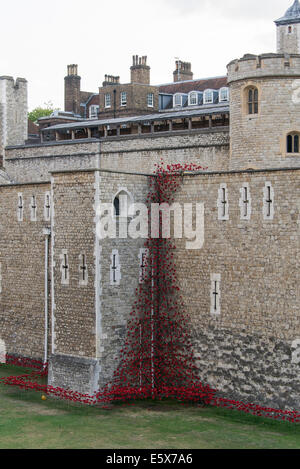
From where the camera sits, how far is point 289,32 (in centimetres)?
4372

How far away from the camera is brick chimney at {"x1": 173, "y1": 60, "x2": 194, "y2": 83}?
2259 inches

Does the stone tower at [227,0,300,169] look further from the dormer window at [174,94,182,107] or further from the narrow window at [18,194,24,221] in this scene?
the dormer window at [174,94,182,107]

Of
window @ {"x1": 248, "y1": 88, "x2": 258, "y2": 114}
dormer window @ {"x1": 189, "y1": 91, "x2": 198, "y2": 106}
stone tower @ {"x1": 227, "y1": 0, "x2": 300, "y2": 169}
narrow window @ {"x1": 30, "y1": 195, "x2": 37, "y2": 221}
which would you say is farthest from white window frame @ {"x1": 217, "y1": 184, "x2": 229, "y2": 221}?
dormer window @ {"x1": 189, "y1": 91, "x2": 198, "y2": 106}

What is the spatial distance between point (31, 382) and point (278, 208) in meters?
8.65

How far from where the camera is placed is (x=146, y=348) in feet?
68.3

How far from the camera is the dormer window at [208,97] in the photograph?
158 feet

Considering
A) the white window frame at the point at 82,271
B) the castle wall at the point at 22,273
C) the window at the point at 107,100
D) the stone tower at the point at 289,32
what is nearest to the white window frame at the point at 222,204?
the white window frame at the point at 82,271

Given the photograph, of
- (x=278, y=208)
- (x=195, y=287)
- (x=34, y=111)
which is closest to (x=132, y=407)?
(x=195, y=287)

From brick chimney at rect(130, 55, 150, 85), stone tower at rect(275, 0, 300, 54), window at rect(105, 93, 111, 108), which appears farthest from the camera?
brick chimney at rect(130, 55, 150, 85)

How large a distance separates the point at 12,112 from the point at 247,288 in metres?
21.3

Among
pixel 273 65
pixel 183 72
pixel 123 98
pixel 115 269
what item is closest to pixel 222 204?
pixel 115 269

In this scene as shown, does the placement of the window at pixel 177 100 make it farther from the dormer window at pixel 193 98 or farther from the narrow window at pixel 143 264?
the narrow window at pixel 143 264

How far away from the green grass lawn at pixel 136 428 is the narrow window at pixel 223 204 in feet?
15.5

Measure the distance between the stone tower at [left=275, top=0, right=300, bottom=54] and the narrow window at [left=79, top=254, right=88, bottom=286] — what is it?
2654 centimetres
